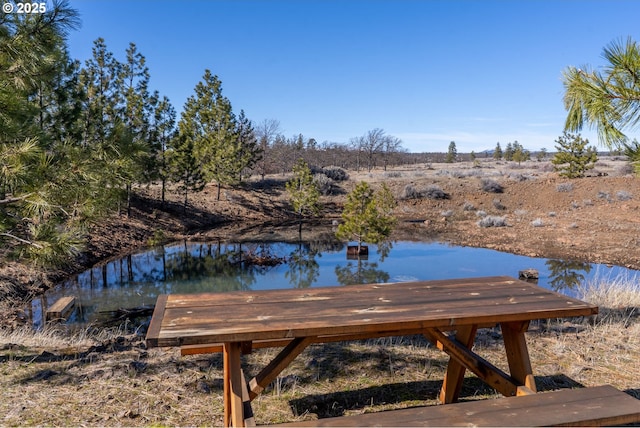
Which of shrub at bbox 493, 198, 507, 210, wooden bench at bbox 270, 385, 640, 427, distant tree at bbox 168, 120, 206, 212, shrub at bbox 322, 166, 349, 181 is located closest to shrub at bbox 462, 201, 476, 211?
shrub at bbox 493, 198, 507, 210

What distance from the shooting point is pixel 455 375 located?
10.1 ft

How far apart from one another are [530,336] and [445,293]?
8.20 ft

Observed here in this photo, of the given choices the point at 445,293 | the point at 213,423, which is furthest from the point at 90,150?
the point at 445,293

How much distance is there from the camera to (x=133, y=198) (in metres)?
21.9

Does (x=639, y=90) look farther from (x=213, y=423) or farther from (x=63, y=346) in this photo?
(x=63, y=346)

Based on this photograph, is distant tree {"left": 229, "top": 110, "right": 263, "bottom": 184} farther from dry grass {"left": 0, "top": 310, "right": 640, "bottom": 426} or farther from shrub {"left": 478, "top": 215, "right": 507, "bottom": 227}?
dry grass {"left": 0, "top": 310, "right": 640, "bottom": 426}

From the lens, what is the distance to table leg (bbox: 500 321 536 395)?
2.71 metres

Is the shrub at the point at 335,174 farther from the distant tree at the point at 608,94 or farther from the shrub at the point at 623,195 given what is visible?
the distant tree at the point at 608,94

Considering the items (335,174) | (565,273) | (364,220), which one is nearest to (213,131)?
(335,174)

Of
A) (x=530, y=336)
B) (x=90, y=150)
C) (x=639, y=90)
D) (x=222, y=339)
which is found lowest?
(x=530, y=336)

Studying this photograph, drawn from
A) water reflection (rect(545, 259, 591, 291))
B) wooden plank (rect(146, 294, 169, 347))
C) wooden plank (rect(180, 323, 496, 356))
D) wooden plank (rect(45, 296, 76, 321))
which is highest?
wooden plank (rect(146, 294, 169, 347))

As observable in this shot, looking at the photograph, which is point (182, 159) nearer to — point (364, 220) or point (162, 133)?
point (162, 133)

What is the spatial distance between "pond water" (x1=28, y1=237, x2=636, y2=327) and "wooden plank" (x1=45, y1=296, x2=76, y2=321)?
0.61 feet

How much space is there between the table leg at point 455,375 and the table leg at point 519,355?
0.26 metres
